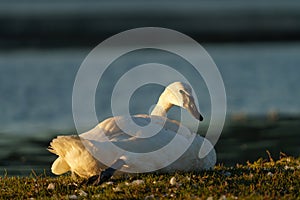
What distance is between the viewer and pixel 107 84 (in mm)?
30906

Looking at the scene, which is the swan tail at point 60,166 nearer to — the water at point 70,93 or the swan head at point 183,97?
the swan head at point 183,97

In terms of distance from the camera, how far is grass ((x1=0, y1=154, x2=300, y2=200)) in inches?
385

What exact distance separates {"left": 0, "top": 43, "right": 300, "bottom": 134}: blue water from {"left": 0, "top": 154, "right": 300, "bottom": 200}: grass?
11965mm

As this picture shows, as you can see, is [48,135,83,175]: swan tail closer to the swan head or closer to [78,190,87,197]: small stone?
[78,190,87,197]: small stone

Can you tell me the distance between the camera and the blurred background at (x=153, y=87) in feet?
65.8

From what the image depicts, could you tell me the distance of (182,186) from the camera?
10148 millimetres

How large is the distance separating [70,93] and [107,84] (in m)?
1.88

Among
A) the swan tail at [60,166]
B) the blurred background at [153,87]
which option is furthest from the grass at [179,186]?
the blurred background at [153,87]

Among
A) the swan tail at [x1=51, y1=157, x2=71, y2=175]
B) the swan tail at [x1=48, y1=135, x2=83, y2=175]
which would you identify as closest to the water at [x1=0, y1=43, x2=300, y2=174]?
the swan tail at [x1=51, y1=157, x2=71, y2=175]

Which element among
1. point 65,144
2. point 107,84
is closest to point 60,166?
point 65,144

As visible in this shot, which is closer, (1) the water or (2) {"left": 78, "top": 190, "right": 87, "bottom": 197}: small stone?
(2) {"left": 78, "top": 190, "right": 87, "bottom": 197}: small stone

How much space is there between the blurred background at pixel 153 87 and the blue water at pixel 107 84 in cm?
3

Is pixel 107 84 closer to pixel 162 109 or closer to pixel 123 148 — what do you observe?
pixel 162 109

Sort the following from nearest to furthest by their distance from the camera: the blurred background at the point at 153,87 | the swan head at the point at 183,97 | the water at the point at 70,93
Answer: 1. the swan head at the point at 183,97
2. the blurred background at the point at 153,87
3. the water at the point at 70,93
